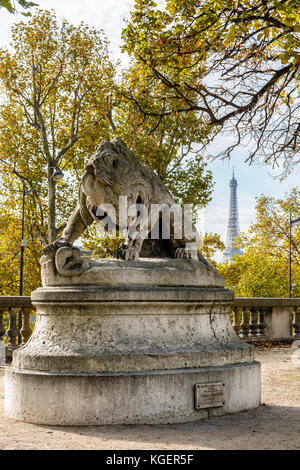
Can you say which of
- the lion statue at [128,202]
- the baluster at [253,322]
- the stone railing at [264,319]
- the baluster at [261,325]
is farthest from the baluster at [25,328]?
the baluster at [261,325]

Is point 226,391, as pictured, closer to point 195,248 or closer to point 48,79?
point 195,248

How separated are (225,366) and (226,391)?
25 cm

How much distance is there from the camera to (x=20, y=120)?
83.6ft

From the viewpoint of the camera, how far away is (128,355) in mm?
4957

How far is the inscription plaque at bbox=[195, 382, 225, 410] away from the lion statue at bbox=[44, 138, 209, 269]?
59.8 inches

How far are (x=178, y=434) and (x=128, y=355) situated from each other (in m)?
0.84

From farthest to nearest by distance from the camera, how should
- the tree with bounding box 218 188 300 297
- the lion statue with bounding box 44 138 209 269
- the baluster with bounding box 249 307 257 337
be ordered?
the tree with bounding box 218 188 300 297
the baluster with bounding box 249 307 257 337
the lion statue with bounding box 44 138 209 269

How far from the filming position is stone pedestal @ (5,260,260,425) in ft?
15.9

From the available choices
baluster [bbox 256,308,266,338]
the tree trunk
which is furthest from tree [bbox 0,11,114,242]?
baluster [bbox 256,308,266,338]

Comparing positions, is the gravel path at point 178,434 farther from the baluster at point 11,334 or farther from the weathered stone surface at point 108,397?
the baluster at point 11,334

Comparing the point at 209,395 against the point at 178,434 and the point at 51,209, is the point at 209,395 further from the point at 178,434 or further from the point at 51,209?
the point at 51,209

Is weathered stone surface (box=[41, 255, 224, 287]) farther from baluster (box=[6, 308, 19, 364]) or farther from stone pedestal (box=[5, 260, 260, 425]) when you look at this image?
baluster (box=[6, 308, 19, 364])

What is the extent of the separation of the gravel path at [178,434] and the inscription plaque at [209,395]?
0.15m

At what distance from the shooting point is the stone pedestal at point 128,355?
4.84 metres
